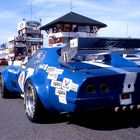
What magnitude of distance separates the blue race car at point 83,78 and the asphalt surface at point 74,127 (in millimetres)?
283

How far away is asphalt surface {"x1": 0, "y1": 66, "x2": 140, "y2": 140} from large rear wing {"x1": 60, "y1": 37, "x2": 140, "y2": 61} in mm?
1051

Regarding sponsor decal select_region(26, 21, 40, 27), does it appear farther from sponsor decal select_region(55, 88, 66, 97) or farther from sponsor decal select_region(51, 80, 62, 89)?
sponsor decal select_region(55, 88, 66, 97)

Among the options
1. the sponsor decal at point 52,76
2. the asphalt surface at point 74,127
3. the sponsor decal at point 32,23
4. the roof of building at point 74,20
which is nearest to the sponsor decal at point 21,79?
the asphalt surface at point 74,127

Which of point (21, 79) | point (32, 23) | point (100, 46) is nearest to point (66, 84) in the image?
point (100, 46)

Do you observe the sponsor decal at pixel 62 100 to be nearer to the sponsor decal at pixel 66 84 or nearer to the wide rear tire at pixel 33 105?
the sponsor decal at pixel 66 84

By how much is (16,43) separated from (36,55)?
65.4 metres

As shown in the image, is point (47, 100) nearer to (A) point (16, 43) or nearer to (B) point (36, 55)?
(B) point (36, 55)

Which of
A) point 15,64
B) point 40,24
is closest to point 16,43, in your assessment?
point 40,24

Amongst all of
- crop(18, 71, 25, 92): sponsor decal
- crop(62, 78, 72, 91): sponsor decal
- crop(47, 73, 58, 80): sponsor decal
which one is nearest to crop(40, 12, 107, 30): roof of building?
crop(18, 71, 25, 92): sponsor decal

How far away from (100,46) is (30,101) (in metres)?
1.45

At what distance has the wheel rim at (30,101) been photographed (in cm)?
599

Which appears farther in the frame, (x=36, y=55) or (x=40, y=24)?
(x=40, y=24)

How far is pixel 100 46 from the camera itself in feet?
19.5

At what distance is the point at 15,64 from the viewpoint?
8.33m
